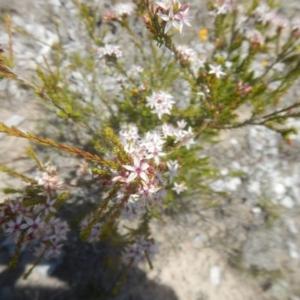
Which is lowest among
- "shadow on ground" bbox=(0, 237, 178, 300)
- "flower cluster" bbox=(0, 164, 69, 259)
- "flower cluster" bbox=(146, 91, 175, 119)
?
"shadow on ground" bbox=(0, 237, 178, 300)

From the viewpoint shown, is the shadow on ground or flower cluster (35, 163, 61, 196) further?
the shadow on ground

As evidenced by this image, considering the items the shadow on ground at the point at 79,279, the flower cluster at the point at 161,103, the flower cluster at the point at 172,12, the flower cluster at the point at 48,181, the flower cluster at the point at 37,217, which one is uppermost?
the flower cluster at the point at 161,103

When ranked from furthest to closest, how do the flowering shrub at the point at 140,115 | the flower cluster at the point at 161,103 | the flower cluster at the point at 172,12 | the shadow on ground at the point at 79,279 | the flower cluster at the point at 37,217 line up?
the shadow on ground at the point at 79,279, the flower cluster at the point at 161,103, the flower cluster at the point at 37,217, the flowering shrub at the point at 140,115, the flower cluster at the point at 172,12

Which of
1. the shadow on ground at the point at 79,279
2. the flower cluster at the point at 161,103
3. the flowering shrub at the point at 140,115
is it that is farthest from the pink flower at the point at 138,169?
the shadow on ground at the point at 79,279

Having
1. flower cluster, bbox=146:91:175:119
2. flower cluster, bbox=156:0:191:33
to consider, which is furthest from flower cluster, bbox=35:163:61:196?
flower cluster, bbox=156:0:191:33

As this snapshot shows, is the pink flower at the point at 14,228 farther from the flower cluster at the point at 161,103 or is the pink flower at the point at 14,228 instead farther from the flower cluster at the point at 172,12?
the flower cluster at the point at 172,12

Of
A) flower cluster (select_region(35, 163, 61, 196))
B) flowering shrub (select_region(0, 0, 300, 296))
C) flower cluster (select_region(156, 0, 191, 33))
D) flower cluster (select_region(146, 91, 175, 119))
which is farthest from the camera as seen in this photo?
flower cluster (select_region(146, 91, 175, 119))

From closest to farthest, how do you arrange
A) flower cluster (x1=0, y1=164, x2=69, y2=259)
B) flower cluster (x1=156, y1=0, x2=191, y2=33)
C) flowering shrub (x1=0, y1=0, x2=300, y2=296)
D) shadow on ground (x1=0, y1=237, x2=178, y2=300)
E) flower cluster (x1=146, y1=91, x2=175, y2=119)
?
flower cluster (x1=156, y1=0, x2=191, y2=33)
flowering shrub (x1=0, y1=0, x2=300, y2=296)
flower cluster (x1=0, y1=164, x2=69, y2=259)
flower cluster (x1=146, y1=91, x2=175, y2=119)
shadow on ground (x1=0, y1=237, x2=178, y2=300)

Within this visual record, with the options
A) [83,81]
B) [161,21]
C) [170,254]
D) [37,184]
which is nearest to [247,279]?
[170,254]

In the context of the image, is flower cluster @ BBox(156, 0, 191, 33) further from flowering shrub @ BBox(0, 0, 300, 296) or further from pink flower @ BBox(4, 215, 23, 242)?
pink flower @ BBox(4, 215, 23, 242)

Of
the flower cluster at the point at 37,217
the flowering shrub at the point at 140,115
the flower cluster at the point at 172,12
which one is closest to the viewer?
the flower cluster at the point at 172,12
